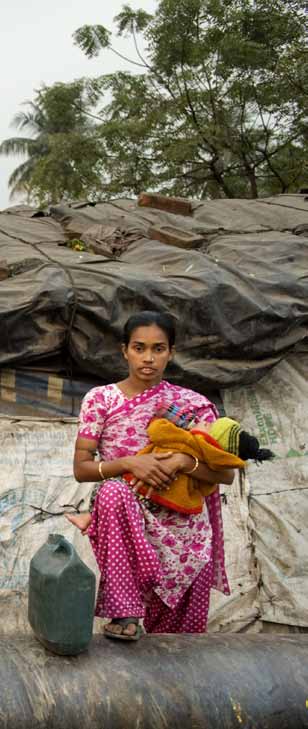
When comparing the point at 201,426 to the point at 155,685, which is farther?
the point at 201,426

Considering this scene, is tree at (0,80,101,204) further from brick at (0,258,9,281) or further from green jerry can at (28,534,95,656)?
green jerry can at (28,534,95,656)

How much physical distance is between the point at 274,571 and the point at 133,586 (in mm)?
2106

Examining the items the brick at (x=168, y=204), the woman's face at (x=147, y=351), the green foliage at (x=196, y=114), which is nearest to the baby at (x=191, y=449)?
the woman's face at (x=147, y=351)

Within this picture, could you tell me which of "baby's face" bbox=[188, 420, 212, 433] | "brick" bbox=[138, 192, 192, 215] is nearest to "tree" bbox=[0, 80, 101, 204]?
"brick" bbox=[138, 192, 192, 215]

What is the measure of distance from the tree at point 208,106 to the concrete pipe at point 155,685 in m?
12.8

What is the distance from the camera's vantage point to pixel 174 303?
13.8ft

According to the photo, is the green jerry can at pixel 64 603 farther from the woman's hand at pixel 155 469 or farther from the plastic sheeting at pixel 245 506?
the plastic sheeting at pixel 245 506

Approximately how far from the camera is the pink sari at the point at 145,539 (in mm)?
2477

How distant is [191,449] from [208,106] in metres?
14.1

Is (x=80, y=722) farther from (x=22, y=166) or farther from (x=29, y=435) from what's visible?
(x=22, y=166)

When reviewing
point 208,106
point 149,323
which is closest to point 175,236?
point 149,323

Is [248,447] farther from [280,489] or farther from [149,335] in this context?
[280,489]

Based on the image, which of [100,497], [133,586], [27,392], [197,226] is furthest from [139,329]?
[197,226]

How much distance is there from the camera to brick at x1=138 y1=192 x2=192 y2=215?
635 cm
